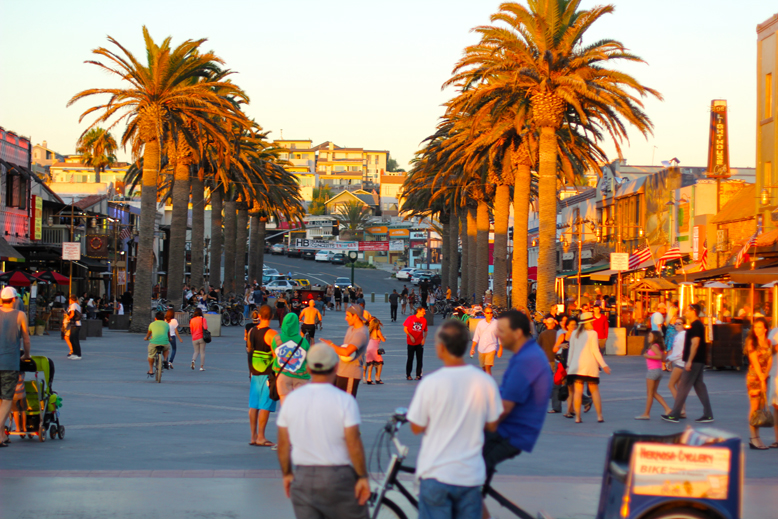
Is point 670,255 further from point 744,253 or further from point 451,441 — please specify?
point 451,441

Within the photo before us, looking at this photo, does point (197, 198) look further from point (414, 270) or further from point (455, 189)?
point (414, 270)

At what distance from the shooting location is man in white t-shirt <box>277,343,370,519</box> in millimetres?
5250

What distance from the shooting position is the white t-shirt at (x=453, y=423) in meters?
5.20

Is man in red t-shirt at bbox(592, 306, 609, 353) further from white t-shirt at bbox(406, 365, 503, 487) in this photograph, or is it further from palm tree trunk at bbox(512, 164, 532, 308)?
white t-shirt at bbox(406, 365, 503, 487)

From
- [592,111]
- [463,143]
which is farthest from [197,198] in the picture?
[592,111]

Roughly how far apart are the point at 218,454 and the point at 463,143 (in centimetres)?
2943

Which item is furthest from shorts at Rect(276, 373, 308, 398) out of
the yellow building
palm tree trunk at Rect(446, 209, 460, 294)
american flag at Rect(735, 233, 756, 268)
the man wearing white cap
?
palm tree trunk at Rect(446, 209, 460, 294)

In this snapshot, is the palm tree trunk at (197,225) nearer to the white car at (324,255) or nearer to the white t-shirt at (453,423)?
the white t-shirt at (453,423)

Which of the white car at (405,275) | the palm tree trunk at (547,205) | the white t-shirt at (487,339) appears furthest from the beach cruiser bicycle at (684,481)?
the white car at (405,275)

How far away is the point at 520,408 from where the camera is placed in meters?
5.88

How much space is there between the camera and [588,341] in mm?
13969

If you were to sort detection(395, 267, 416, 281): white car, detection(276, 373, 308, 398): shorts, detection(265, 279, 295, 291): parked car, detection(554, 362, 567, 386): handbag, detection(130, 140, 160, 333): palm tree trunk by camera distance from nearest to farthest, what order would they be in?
detection(276, 373, 308, 398): shorts → detection(554, 362, 567, 386): handbag → detection(130, 140, 160, 333): palm tree trunk → detection(265, 279, 295, 291): parked car → detection(395, 267, 416, 281): white car

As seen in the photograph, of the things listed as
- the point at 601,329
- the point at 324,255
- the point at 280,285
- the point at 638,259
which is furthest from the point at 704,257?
the point at 324,255

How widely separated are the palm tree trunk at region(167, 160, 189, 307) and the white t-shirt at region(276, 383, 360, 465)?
33.0 m
